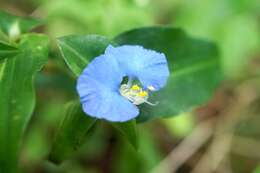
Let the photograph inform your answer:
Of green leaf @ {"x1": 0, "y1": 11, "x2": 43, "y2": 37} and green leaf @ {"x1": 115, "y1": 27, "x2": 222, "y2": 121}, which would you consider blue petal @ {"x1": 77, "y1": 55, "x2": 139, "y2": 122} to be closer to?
green leaf @ {"x1": 115, "y1": 27, "x2": 222, "y2": 121}

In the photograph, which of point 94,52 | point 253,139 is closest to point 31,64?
point 94,52

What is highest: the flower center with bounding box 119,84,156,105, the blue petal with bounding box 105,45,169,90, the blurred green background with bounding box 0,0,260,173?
the blue petal with bounding box 105,45,169,90

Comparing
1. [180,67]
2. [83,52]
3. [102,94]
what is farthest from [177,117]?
[102,94]

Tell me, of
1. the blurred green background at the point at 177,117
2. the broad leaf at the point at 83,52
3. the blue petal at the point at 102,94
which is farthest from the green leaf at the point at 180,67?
the blurred green background at the point at 177,117

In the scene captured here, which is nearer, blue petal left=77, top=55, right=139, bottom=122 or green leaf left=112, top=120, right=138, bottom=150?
blue petal left=77, top=55, right=139, bottom=122

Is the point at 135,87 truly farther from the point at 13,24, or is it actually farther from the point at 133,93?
the point at 13,24

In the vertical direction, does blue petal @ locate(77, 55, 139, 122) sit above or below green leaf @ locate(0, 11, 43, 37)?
below

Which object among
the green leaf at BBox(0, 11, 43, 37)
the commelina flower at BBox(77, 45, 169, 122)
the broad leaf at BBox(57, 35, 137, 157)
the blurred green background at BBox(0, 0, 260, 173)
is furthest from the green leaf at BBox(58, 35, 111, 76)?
the blurred green background at BBox(0, 0, 260, 173)

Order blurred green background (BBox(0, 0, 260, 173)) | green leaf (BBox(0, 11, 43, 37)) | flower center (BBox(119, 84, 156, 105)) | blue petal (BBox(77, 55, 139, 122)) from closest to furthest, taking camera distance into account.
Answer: blue petal (BBox(77, 55, 139, 122)), flower center (BBox(119, 84, 156, 105)), green leaf (BBox(0, 11, 43, 37)), blurred green background (BBox(0, 0, 260, 173))
